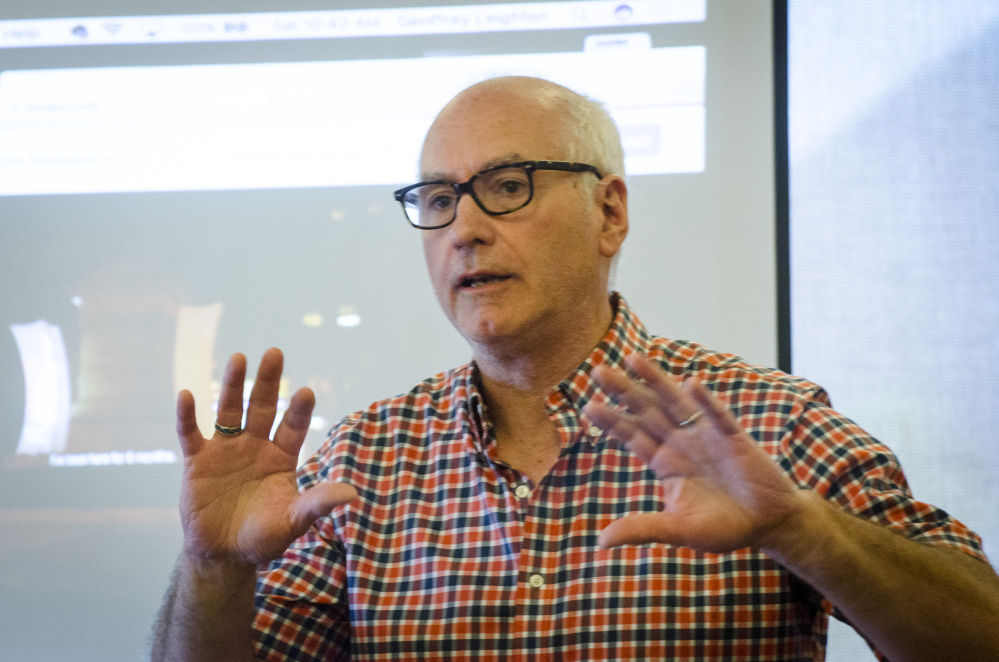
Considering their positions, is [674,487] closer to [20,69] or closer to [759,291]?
[759,291]

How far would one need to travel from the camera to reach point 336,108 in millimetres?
2270

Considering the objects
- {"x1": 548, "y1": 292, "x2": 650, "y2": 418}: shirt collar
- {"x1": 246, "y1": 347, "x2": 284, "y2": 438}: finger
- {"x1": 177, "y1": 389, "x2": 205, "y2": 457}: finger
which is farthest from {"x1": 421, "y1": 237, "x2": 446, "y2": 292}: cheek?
{"x1": 177, "y1": 389, "x2": 205, "y2": 457}: finger

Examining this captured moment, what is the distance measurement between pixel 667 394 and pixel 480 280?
1.71 ft

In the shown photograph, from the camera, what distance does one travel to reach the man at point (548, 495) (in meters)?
0.96

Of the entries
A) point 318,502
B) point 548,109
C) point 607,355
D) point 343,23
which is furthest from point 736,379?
point 343,23

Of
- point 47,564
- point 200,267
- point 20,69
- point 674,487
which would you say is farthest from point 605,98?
point 47,564

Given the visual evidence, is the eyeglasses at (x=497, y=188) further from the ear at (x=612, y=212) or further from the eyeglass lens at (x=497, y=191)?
the ear at (x=612, y=212)

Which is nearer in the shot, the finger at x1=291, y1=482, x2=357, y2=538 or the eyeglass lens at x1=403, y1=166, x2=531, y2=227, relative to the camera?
the finger at x1=291, y1=482, x2=357, y2=538

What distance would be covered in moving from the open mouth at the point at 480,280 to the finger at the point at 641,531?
1.81 feet

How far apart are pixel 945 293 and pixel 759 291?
522mm

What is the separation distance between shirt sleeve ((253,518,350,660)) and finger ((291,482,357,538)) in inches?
10.3

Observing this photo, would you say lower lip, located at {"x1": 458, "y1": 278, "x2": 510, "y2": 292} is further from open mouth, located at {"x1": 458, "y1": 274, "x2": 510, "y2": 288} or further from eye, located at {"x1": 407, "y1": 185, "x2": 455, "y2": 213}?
eye, located at {"x1": 407, "y1": 185, "x2": 455, "y2": 213}

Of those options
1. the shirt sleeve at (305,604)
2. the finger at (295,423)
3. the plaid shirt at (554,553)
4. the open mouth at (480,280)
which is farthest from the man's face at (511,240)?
the shirt sleeve at (305,604)

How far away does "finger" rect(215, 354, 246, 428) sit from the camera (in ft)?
3.57
